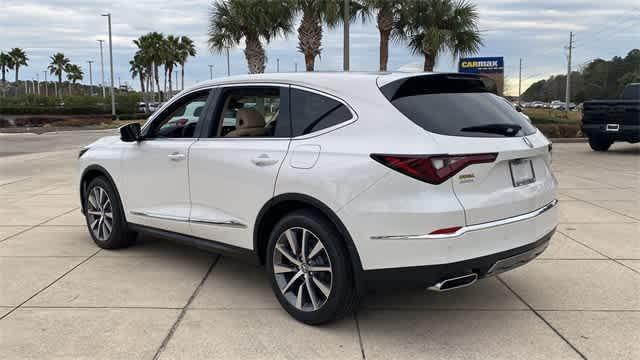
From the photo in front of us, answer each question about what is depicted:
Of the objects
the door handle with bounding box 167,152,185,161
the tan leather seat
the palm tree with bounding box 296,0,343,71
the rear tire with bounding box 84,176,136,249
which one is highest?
the palm tree with bounding box 296,0,343,71

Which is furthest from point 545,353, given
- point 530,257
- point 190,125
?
point 190,125

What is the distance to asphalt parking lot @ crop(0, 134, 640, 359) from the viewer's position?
3.64m

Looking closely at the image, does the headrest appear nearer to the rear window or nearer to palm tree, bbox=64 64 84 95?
the rear window

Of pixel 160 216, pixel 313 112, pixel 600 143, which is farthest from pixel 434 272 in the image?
pixel 600 143

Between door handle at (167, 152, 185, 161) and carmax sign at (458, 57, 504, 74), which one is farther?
carmax sign at (458, 57, 504, 74)

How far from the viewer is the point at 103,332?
3879mm

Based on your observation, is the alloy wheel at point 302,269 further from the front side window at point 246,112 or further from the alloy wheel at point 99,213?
the alloy wheel at point 99,213

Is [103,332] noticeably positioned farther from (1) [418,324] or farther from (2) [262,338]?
(1) [418,324]

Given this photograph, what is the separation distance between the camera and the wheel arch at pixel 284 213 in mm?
3568

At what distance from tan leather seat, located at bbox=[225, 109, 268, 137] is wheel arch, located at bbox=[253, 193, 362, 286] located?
0.75 m

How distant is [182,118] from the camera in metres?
5.26

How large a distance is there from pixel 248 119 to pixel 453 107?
1782 mm

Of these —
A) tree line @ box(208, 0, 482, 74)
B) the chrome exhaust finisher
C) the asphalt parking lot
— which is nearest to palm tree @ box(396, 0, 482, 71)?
tree line @ box(208, 0, 482, 74)

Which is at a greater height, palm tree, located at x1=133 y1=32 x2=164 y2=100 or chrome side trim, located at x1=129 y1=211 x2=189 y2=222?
palm tree, located at x1=133 y1=32 x2=164 y2=100
